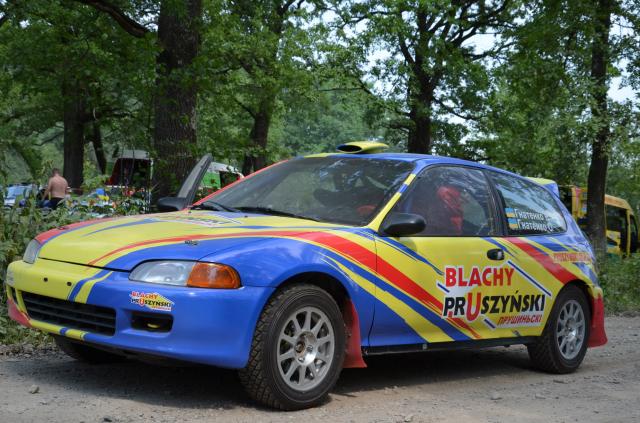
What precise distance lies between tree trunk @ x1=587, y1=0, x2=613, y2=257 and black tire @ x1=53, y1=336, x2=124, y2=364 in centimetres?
1441

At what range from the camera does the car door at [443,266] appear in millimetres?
5988

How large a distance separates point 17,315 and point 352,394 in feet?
7.37

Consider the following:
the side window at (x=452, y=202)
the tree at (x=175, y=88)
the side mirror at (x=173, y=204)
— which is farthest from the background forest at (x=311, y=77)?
the side window at (x=452, y=202)

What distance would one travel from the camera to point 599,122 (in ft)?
63.0

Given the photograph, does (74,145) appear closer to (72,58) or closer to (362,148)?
(72,58)

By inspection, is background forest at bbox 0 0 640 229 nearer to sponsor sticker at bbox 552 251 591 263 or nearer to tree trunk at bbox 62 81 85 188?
tree trunk at bbox 62 81 85 188

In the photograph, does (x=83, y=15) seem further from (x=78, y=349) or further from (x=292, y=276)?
(x=292, y=276)

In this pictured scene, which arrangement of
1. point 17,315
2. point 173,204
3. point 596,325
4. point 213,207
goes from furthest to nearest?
point 596,325 → point 173,204 → point 213,207 → point 17,315

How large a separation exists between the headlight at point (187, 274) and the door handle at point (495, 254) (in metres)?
2.41

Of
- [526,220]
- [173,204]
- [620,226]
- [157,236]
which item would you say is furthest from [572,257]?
[620,226]

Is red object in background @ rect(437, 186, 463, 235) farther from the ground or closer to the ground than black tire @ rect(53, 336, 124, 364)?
farther from the ground

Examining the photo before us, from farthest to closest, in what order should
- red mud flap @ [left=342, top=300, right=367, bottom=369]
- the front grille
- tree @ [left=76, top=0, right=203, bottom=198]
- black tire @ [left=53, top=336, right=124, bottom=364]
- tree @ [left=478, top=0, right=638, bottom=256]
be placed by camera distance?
tree @ [left=478, top=0, right=638, bottom=256] → tree @ [left=76, top=0, right=203, bottom=198] → black tire @ [left=53, top=336, right=124, bottom=364] → red mud flap @ [left=342, top=300, right=367, bottom=369] → the front grille

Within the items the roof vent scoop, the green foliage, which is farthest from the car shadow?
the green foliage

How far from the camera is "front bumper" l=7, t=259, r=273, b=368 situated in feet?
16.2
